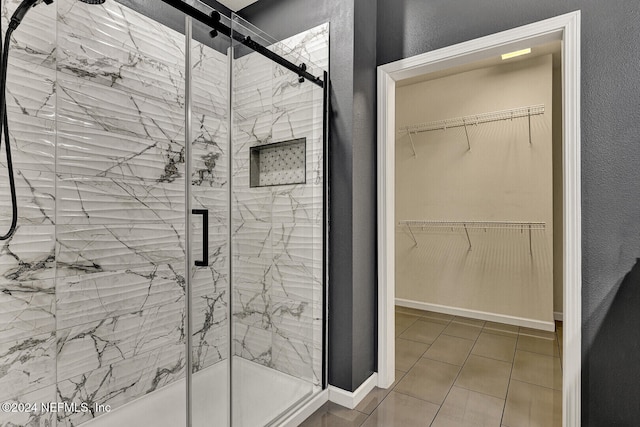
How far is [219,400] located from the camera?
1569 millimetres

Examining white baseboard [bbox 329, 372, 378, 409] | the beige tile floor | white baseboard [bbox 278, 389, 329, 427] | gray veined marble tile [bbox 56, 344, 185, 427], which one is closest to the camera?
gray veined marble tile [bbox 56, 344, 185, 427]

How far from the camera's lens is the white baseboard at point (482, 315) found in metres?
3.41

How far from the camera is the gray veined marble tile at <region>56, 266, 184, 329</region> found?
68.7 inches

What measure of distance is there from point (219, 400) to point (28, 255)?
1156 mm

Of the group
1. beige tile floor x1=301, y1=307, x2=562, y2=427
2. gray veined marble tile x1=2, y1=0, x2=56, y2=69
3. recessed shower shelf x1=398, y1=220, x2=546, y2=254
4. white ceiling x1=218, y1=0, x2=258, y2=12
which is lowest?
beige tile floor x1=301, y1=307, x2=562, y2=427

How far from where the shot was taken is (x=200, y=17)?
1.53 m

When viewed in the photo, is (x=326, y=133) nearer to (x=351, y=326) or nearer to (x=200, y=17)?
(x=200, y=17)

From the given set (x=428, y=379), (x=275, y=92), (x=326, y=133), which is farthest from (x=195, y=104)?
(x=428, y=379)

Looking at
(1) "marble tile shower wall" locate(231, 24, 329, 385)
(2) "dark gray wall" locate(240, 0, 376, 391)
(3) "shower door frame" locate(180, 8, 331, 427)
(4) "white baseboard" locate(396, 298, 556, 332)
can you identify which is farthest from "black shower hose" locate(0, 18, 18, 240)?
(4) "white baseboard" locate(396, 298, 556, 332)

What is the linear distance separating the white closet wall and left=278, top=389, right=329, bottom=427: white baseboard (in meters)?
2.29

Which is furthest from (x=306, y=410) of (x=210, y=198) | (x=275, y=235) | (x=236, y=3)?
(x=236, y=3)

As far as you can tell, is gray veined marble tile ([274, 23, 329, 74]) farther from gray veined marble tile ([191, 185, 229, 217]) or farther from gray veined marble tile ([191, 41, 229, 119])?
gray veined marble tile ([191, 185, 229, 217])

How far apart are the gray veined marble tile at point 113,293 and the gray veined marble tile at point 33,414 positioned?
318mm

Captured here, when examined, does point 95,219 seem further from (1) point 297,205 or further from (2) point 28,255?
(1) point 297,205
